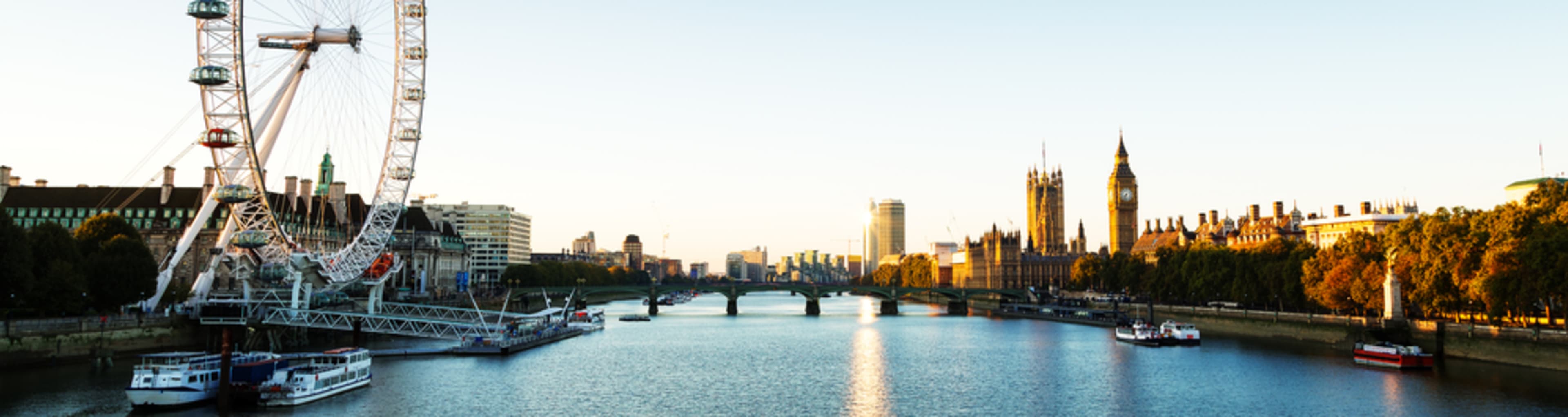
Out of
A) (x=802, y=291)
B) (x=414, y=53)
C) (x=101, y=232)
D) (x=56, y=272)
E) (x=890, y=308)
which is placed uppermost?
(x=414, y=53)

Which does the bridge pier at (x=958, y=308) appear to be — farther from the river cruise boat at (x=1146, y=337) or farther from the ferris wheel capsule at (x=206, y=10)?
the ferris wheel capsule at (x=206, y=10)

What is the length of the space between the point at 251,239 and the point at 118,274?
40.1 feet

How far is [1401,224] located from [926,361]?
38.1 meters

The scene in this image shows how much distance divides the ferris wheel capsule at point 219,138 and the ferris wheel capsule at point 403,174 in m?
14.1

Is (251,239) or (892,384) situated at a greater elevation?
(251,239)

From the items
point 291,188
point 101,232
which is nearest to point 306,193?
point 291,188

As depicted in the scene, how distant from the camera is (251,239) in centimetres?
6838

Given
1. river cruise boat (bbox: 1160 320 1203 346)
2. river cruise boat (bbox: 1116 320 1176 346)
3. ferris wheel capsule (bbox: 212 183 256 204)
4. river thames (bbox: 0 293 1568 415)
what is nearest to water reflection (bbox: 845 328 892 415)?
river thames (bbox: 0 293 1568 415)

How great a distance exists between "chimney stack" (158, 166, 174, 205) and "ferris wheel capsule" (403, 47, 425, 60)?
5196 cm

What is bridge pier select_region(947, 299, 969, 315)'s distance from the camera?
167500 millimetres

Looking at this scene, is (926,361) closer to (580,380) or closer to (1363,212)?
(580,380)

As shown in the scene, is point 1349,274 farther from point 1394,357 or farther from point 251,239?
point 251,239

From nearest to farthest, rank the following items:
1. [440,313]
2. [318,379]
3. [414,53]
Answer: [318,379] → [414,53] → [440,313]

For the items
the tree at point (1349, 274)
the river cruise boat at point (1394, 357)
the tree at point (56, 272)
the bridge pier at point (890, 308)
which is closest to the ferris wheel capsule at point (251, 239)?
the tree at point (56, 272)
